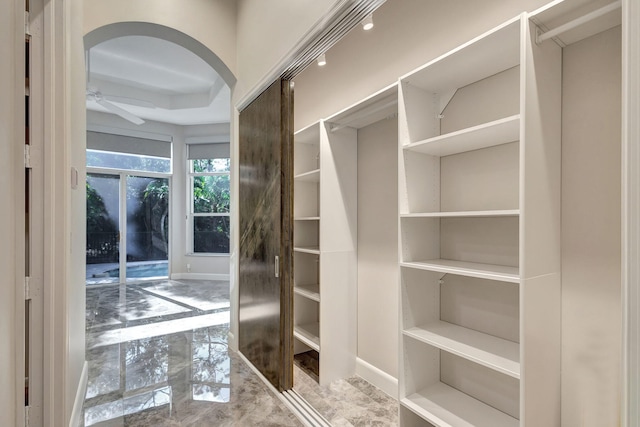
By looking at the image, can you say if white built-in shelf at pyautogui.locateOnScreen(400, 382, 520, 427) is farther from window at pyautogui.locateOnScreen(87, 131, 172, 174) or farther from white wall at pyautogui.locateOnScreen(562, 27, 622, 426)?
window at pyautogui.locateOnScreen(87, 131, 172, 174)

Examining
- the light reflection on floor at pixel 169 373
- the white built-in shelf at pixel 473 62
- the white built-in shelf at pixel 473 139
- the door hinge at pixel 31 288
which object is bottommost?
the light reflection on floor at pixel 169 373

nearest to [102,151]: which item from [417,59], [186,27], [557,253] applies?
[186,27]

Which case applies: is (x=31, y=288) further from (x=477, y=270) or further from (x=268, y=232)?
(x=477, y=270)

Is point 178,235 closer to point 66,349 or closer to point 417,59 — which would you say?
point 66,349

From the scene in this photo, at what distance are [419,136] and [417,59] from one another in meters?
0.57

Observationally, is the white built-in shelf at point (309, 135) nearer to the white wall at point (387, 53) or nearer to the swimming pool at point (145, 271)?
the white wall at point (387, 53)

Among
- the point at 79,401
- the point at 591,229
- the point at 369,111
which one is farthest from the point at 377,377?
the point at 79,401

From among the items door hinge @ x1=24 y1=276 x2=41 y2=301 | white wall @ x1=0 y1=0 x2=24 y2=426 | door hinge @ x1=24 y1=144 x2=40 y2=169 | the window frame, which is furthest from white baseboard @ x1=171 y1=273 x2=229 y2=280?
white wall @ x1=0 y1=0 x2=24 y2=426

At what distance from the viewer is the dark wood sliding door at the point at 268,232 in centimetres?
246

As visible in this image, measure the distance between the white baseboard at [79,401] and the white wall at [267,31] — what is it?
2.66 m

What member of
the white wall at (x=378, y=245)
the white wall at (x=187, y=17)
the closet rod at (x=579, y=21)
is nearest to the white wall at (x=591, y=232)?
the closet rod at (x=579, y=21)

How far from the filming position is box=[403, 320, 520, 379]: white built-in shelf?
1.39 metres

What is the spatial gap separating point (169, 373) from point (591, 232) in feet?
10.3

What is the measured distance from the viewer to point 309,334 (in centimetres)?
302
